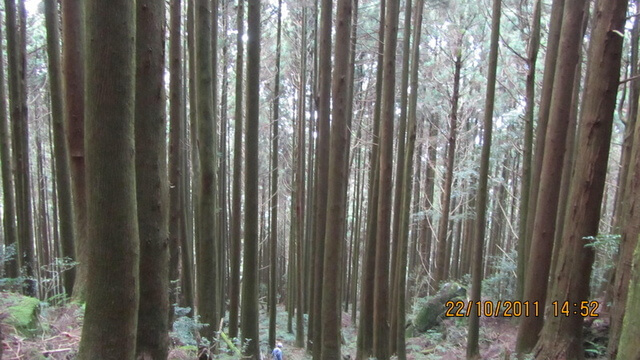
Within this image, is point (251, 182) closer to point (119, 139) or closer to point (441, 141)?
point (119, 139)

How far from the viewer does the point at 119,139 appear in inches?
106

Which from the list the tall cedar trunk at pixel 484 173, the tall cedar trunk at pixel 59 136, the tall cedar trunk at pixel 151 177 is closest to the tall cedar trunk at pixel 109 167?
the tall cedar trunk at pixel 151 177

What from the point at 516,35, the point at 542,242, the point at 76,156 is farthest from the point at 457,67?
the point at 76,156

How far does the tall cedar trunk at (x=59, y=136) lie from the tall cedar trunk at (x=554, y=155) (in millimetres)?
6837

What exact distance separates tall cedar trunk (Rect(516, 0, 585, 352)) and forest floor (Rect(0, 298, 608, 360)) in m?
1.16

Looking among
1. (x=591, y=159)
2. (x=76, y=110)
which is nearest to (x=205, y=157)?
(x=76, y=110)

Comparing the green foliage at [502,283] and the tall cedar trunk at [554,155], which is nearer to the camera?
the tall cedar trunk at [554,155]

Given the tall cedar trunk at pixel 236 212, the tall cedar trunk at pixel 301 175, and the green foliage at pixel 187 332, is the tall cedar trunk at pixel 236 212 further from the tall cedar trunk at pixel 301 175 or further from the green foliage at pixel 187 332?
the tall cedar trunk at pixel 301 175

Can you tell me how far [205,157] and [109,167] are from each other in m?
3.22

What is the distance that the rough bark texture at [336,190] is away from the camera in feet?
21.4

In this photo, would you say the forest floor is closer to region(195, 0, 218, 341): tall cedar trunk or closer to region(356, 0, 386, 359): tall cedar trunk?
region(195, 0, 218, 341): tall cedar trunk

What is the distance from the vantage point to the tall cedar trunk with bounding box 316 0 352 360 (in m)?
6.51

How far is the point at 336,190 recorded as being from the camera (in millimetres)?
6512

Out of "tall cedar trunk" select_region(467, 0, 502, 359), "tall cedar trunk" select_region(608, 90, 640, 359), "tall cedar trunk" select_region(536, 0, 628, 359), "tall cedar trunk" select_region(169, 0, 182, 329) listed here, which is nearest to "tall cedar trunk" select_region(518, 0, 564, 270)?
"tall cedar trunk" select_region(467, 0, 502, 359)
